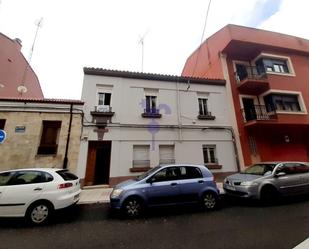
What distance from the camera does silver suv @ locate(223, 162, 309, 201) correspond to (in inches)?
233

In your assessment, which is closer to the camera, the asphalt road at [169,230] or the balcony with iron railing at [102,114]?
the asphalt road at [169,230]

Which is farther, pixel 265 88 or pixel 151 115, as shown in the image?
pixel 265 88

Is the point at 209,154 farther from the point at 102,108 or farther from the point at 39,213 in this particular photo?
the point at 39,213

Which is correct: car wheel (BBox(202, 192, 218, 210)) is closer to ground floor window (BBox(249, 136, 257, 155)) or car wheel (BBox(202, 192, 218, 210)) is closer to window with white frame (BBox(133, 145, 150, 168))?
window with white frame (BBox(133, 145, 150, 168))

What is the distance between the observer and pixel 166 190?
5.08 m

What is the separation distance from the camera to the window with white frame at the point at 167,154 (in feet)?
31.8

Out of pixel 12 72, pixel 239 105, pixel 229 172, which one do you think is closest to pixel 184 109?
pixel 239 105

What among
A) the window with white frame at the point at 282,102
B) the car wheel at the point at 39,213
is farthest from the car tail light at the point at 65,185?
the window with white frame at the point at 282,102

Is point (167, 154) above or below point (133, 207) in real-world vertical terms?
above

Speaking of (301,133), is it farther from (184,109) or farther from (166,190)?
(166,190)

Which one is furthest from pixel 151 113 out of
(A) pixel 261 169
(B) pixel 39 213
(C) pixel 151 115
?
(B) pixel 39 213

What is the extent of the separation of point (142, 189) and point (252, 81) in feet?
33.6

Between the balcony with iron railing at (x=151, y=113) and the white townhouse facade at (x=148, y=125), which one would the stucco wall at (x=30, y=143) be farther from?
the balcony with iron railing at (x=151, y=113)

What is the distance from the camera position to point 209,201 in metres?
5.42
